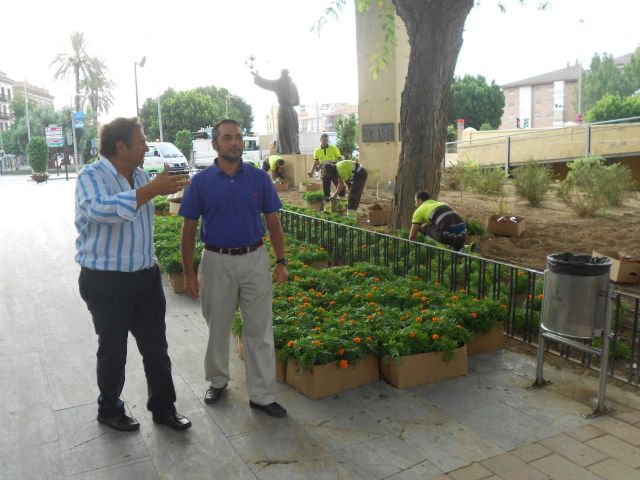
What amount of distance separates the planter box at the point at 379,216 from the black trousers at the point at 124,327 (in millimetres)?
8052

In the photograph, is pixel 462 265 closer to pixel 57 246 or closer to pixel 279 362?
pixel 279 362

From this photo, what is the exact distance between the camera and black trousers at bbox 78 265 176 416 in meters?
3.55

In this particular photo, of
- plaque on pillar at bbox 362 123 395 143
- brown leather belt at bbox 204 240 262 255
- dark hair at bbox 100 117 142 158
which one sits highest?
plaque on pillar at bbox 362 123 395 143

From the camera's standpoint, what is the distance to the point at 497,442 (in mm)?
3682

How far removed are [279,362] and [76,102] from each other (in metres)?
58.0

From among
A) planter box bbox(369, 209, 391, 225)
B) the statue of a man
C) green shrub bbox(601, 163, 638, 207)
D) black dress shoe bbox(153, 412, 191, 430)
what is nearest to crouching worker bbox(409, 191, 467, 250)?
planter box bbox(369, 209, 391, 225)

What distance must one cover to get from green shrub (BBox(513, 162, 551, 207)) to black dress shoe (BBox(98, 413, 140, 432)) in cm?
1166

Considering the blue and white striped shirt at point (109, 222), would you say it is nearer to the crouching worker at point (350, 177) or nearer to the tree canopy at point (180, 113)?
the crouching worker at point (350, 177)

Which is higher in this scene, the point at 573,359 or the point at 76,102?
the point at 76,102

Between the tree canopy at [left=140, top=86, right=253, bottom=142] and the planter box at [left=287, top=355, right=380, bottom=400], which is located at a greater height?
the tree canopy at [left=140, top=86, right=253, bottom=142]

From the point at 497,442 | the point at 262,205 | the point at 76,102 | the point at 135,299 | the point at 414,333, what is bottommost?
the point at 497,442

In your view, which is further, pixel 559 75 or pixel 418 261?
pixel 559 75

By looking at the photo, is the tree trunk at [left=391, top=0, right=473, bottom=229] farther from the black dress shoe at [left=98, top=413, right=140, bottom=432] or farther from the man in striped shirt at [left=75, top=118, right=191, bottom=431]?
the black dress shoe at [left=98, top=413, right=140, bottom=432]

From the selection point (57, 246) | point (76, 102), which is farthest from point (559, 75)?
point (57, 246)
